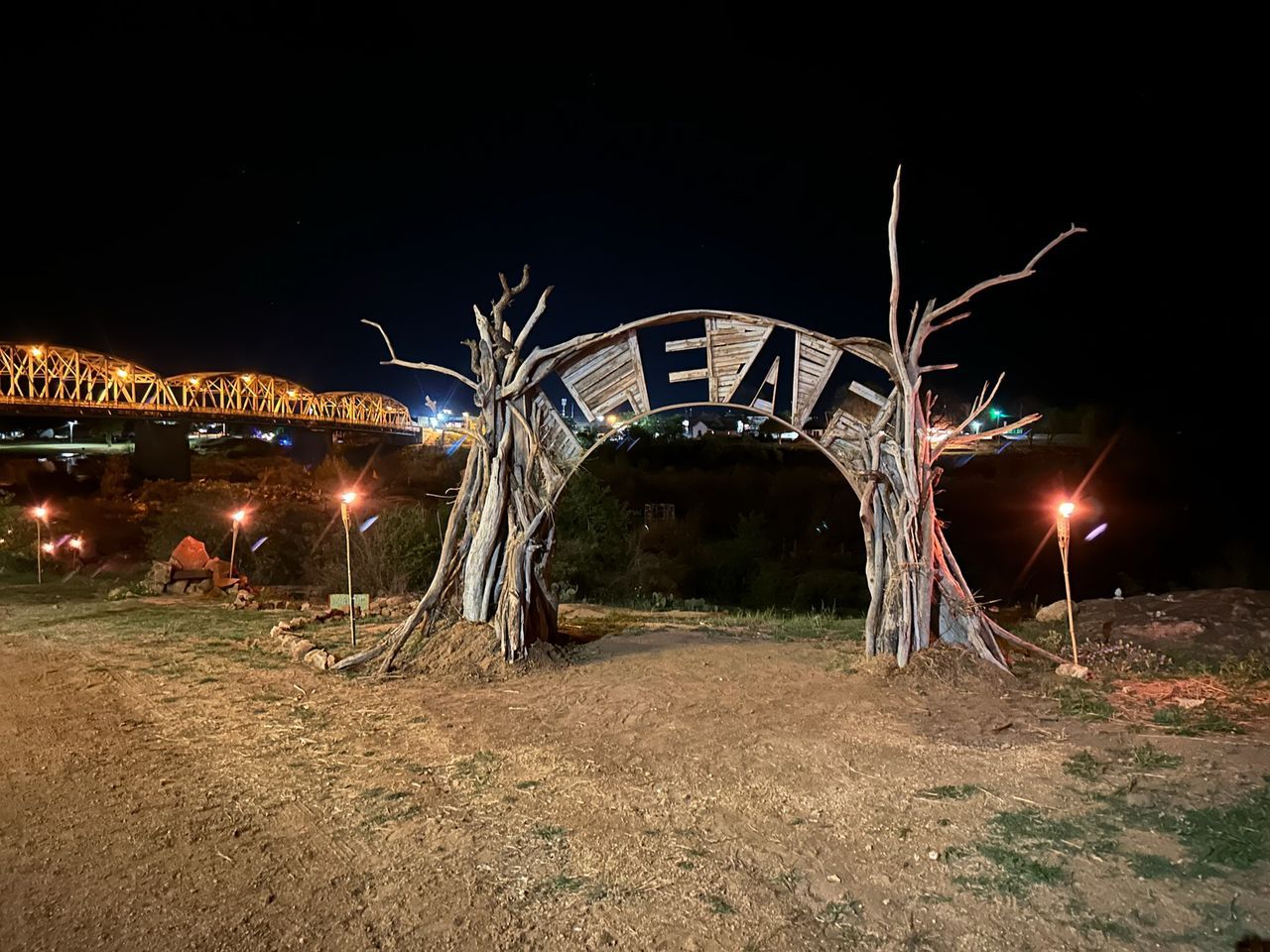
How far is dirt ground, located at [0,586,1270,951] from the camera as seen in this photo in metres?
3.60

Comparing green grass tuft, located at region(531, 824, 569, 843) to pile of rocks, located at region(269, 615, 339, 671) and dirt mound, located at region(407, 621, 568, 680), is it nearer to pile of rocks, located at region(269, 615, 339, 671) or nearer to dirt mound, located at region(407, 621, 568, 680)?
dirt mound, located at region(407, 621, 568, 680)

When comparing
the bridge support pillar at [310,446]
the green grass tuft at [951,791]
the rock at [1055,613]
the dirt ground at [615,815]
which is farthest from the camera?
the bridge support pillar at [310,446]

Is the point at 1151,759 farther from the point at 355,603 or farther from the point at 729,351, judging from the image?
the point at 355,603

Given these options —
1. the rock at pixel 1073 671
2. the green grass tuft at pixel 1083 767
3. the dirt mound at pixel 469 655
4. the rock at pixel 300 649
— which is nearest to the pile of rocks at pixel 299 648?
the rock at pixel 300 649

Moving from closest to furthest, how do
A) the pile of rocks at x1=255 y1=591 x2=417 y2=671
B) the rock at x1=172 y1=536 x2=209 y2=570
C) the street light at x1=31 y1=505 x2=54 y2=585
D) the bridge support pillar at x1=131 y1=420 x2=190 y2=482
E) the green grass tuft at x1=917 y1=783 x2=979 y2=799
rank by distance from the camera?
the green grass tuft at x1=917 y1=783 x2=979 y2=799, the pile of rocks at x1=255 y1=591 x2=417 y2=671, the rock at x1=172 y1=536 x2=209 y2=570, the street light at x1=31 y1=505 x2=54 y2=585, the bridge support pillar at x1=131 y1=420 x2=190 y2=482

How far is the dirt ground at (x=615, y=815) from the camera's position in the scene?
11.8 ft

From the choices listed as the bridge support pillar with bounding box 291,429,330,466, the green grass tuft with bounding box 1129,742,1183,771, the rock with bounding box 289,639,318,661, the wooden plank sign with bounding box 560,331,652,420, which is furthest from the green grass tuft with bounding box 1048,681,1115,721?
the bridge support pillar with bounding box 291,429,330,466

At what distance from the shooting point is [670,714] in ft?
22.0

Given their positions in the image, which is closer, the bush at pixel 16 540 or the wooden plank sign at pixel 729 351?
the wooden plank sign at pixel 729 351

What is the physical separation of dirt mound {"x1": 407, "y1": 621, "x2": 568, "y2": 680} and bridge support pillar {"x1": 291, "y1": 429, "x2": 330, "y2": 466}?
49.5m

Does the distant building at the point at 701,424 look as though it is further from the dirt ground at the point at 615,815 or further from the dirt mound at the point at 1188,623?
the dirt ground at the point at 615,815

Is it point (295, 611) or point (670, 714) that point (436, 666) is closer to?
point (670, 714)

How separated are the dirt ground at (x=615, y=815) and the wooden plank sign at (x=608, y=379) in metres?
2.85

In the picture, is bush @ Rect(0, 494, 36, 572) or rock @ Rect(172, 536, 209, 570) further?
bush @ Rect(0, 494, 36, 572)
